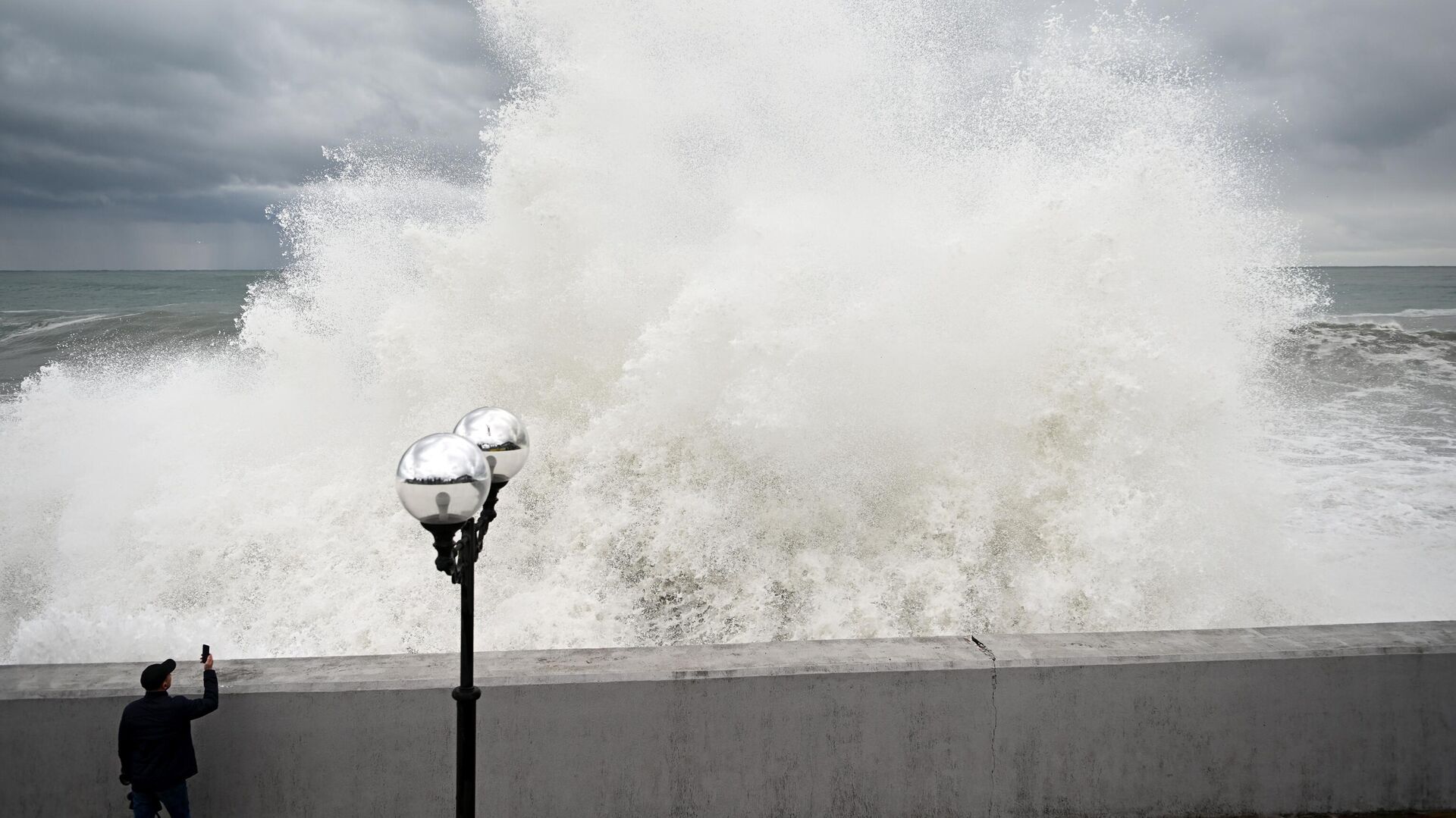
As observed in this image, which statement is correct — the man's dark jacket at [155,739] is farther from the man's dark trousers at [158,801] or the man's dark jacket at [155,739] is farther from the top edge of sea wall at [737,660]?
the top edge of sea wall at [737,660]

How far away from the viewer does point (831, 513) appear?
669 centimetres

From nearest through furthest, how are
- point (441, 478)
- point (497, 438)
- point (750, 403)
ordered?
point (441, 478) → point (497, 438) → point (750, 403)

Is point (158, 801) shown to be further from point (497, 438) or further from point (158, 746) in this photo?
point (497, 438)

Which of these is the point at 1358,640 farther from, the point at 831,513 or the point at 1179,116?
Result: the point at 1179,116

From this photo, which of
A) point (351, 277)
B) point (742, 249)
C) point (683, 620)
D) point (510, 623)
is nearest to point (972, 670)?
point (683, 620)

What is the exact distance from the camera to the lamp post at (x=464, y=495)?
2.24m

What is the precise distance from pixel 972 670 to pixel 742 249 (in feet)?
17.9

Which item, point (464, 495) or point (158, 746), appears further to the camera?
point (158, 746)

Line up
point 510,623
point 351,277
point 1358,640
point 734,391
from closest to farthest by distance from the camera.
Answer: point 1358,640 → point 510,623 → point 734,391 → point 351,277

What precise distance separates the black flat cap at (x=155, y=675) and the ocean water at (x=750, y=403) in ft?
10.1

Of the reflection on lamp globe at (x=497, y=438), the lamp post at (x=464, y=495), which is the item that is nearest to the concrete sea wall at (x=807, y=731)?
the lamp post at (x=464, y=495)

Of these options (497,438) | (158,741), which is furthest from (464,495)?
(158,741)

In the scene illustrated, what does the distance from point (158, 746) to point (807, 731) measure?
215 cm

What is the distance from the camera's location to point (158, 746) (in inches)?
109
